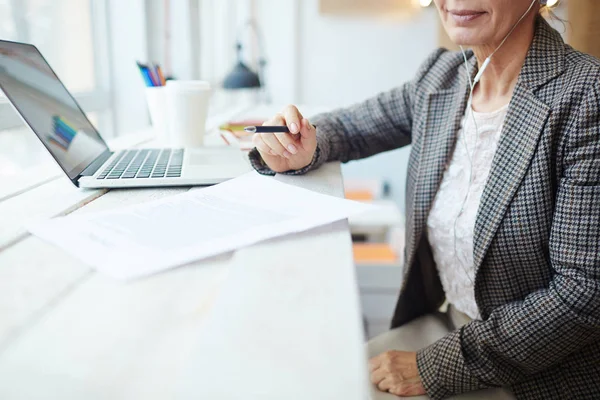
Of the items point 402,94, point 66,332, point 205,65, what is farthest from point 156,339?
point 205,65

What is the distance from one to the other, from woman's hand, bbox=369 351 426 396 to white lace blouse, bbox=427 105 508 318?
0.18 meters

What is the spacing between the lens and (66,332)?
1.22 feet

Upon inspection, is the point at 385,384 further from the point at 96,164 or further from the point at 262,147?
the point at 96,164

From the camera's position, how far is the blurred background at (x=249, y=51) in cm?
120

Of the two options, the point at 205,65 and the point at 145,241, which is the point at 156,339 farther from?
the point at 205,65

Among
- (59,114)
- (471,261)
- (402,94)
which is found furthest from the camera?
(402,94)

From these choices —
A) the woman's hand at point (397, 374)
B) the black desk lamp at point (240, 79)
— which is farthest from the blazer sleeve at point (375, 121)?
the black desk lamp at point (240, 79)

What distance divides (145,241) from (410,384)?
54 centimetres

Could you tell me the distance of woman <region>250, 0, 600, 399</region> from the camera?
77 centimetres

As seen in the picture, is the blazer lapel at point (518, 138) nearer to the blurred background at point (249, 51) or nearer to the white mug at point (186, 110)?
the blurred background at point (249, 51)

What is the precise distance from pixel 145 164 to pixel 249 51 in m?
2.59

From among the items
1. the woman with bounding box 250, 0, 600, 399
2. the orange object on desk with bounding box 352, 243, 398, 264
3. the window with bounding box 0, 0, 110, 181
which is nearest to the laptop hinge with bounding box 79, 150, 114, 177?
the window with bounding box 0, 0, 110, 181

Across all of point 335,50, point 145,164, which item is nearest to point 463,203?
point 145,164

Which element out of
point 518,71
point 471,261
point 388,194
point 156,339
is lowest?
point 388,194
